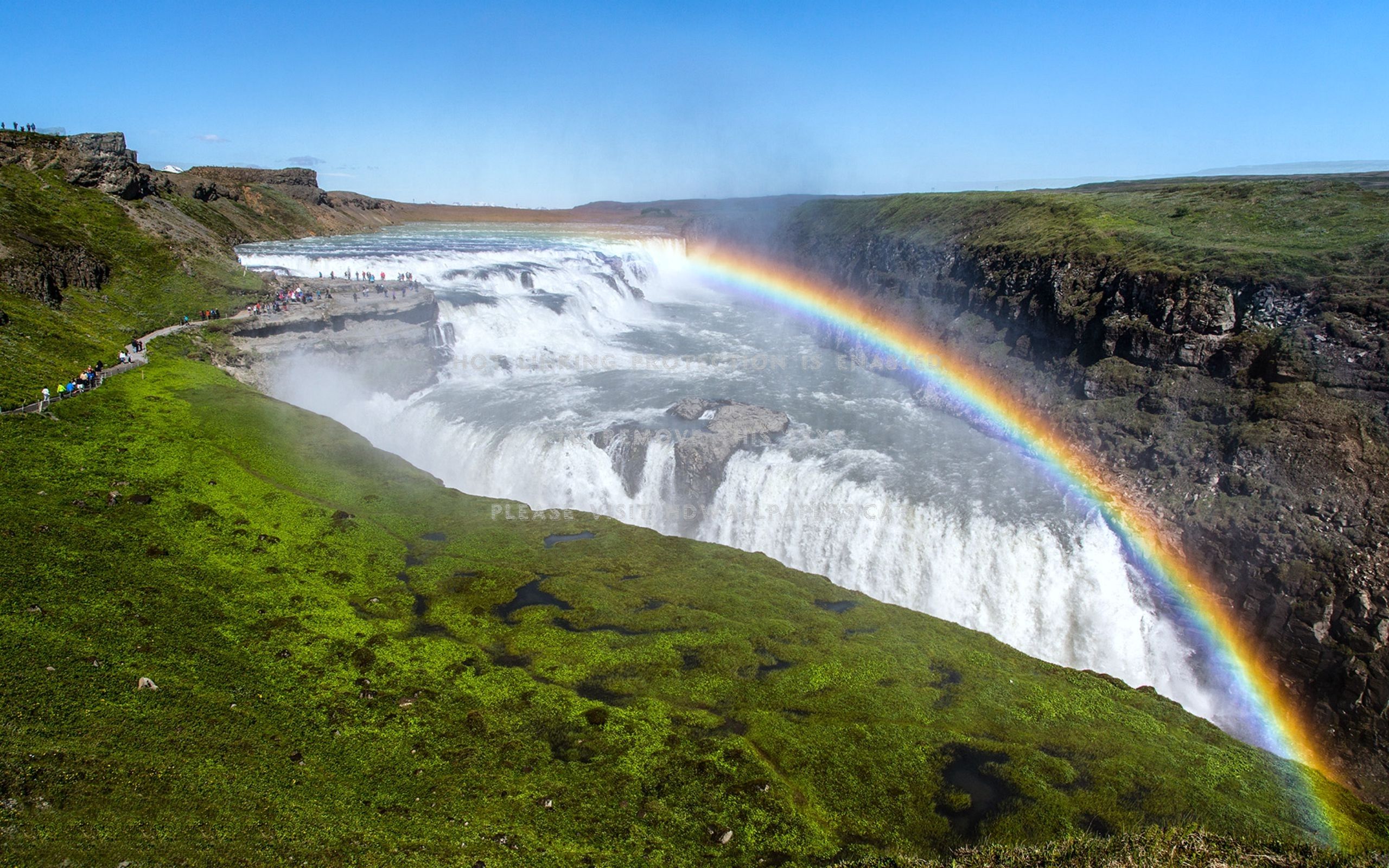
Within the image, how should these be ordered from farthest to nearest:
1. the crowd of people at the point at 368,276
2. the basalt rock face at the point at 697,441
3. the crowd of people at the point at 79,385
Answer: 1. the crowd of people at the point at 368,276
2. the basalt rock face at the point at 697,441
3. the crowd of people at the point at 79,385

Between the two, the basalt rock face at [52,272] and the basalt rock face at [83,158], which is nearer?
the basalt rock face at [52,272]

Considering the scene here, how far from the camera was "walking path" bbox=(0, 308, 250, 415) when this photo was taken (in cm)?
2234

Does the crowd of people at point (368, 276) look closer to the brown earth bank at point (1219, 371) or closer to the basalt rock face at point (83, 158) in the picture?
the brown earth bank at point (1219, 371)

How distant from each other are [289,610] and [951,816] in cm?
1455

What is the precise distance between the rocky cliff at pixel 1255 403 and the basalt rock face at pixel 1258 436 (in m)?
0.05

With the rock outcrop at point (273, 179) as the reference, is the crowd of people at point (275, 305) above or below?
below

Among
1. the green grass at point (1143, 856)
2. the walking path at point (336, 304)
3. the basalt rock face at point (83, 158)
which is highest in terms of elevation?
the basalt rock face at point (83, 158)

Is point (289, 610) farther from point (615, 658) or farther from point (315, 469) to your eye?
point (315, 469)

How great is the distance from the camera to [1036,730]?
570 inches

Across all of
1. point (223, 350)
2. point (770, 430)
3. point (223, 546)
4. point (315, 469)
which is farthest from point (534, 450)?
point (223, 350)

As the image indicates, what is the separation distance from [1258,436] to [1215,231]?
1518 centimetres

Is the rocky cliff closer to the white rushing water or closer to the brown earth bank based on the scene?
the brown earth bank

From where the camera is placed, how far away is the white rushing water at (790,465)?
22062 millimetres

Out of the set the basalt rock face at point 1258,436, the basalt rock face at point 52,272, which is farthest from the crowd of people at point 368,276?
the basalt rock face at point 1258,436
